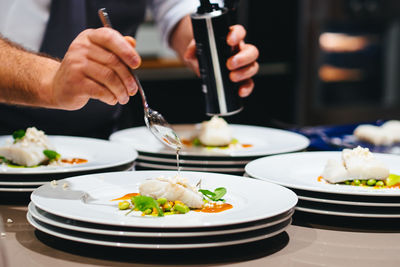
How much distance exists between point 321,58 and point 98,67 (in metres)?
4.04

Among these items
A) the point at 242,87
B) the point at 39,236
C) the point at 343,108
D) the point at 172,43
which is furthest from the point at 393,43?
the point at 39,236

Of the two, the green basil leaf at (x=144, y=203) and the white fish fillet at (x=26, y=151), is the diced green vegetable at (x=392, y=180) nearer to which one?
the green basil leaf at (x=144, y=203)

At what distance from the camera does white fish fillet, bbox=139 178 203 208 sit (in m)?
1.26

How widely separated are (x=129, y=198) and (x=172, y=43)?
1525mm

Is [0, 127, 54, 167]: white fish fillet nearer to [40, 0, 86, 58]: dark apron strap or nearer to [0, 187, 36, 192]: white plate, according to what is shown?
[0, 187, 36, 192]: white plate

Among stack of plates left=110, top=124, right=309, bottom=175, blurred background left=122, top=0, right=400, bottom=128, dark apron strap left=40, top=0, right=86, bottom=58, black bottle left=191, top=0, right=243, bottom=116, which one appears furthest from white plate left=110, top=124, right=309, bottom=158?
blurred background left=122, top=0, right=400, bottom=128

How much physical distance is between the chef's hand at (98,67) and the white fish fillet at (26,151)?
288 mm

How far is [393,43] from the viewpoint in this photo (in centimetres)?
518

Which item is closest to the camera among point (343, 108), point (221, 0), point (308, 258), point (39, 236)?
point (308, 258)

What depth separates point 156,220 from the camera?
1096mm

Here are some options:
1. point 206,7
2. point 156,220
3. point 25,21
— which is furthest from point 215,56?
point 25,21

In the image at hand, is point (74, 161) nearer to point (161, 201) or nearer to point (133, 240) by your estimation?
point (161, 201)

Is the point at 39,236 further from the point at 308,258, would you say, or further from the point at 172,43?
the point at 172,43

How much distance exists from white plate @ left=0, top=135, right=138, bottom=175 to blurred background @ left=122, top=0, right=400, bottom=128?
9.84 feet
